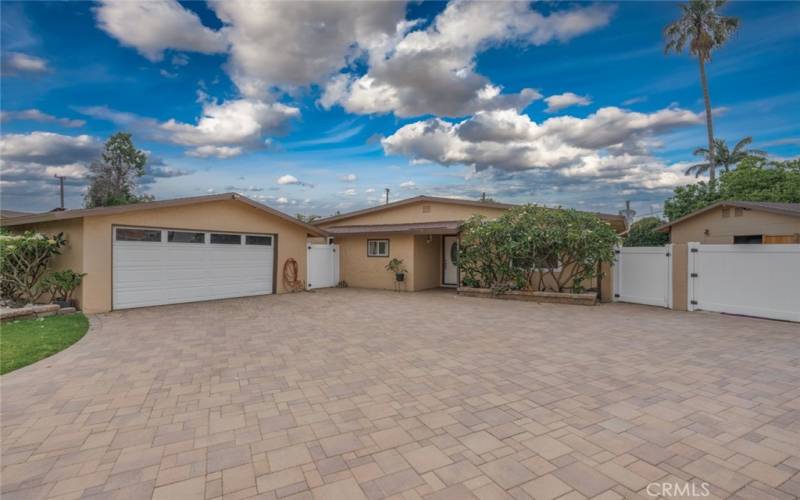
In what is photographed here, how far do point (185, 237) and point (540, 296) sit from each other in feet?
34.0

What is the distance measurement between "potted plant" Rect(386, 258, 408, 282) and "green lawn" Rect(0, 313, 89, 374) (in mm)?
8791

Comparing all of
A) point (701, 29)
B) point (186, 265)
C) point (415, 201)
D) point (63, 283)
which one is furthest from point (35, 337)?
point (701, 29)

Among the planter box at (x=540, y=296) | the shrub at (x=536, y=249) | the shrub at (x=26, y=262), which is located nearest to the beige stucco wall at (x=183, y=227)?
the shrub at (x=26, y=262)

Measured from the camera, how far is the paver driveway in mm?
2562

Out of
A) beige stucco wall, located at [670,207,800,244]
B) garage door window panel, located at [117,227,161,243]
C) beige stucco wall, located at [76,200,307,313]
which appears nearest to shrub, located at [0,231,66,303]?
beige stucco wall, located at [76,200,307,313]

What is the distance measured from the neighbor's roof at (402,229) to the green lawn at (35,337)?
8667 millimetres

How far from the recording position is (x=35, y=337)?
21.2 ft

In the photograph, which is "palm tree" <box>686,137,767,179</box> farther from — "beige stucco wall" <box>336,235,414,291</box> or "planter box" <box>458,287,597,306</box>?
"beige stucco wall" <box>336,235,414,291</box>

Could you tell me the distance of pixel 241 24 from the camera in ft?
30.4

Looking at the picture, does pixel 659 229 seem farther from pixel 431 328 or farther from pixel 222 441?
pixel 222 441

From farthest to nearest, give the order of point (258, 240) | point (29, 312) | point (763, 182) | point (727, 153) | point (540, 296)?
point (727, 153), point (763, 182), point (258, 240), point (540, 296), point (29, 312)

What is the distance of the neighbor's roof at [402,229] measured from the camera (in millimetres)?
12972

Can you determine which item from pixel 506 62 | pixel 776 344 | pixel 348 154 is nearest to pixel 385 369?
pixel 776 344

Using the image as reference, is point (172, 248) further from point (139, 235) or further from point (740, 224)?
point (740, 224)
